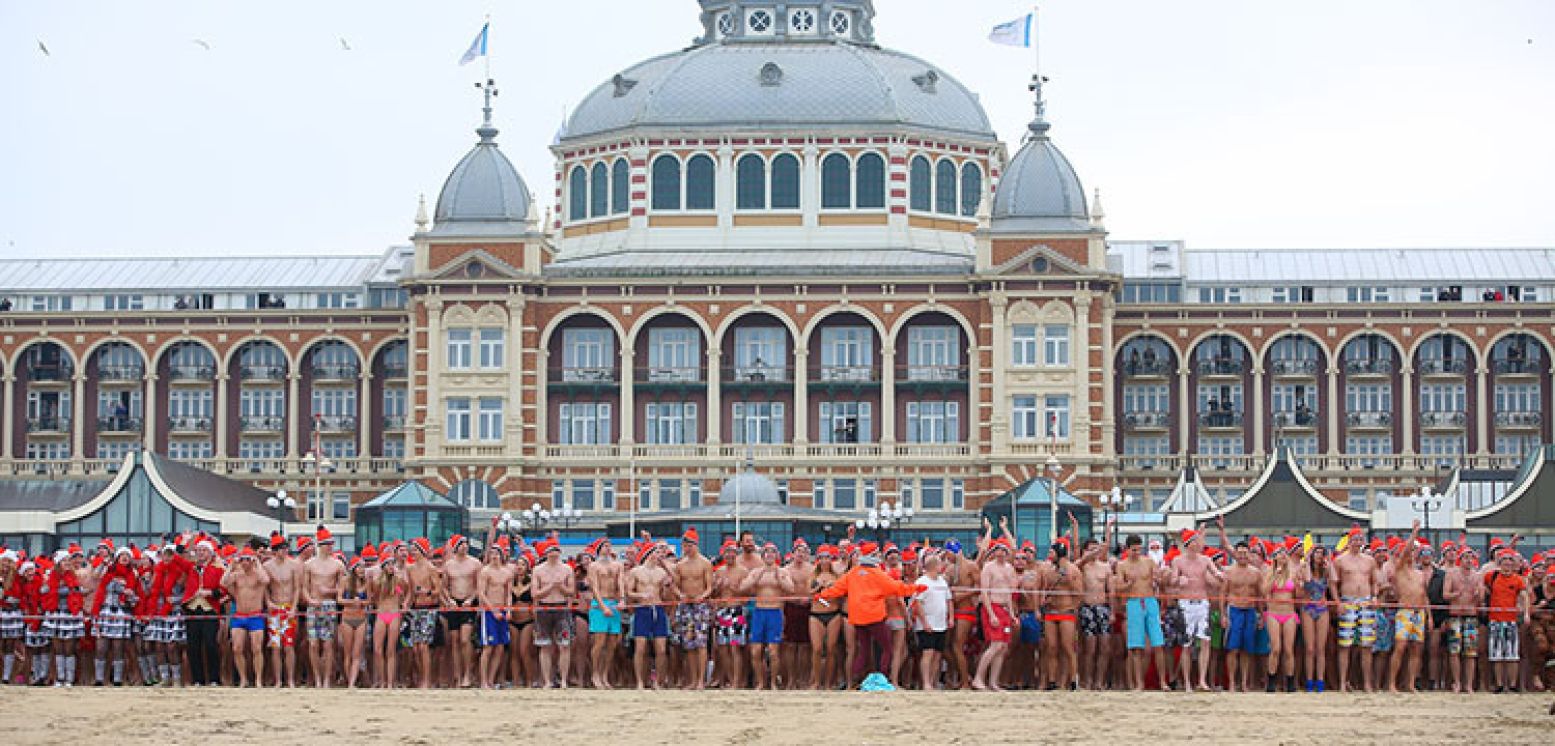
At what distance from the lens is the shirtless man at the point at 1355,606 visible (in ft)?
138

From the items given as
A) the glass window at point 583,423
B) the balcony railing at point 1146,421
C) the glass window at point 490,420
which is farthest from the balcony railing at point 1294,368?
the glass window at point 490,420

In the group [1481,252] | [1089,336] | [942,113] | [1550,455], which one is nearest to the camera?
[1550,455]

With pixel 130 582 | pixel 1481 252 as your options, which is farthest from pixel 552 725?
pixel 1481 252

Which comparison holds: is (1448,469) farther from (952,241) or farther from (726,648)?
(726,648)

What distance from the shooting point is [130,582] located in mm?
43438

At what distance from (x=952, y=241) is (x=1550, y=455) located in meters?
26.5

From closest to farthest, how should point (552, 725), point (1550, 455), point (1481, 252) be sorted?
point (552, 725) → point (1550, 455) → point (1481, 252)

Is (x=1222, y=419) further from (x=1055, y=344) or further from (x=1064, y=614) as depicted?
(x=1064, y=614)

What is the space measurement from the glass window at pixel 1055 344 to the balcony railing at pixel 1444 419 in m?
15.8

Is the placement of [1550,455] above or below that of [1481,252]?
below

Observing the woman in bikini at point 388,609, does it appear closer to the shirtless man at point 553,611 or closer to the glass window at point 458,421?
the shirtless man at point 553,611

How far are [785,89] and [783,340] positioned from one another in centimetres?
965

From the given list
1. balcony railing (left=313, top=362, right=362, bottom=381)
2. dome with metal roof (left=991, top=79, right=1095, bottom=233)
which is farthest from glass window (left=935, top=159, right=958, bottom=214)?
balcony railing (left=313, top=362, right=362, bottom=381)

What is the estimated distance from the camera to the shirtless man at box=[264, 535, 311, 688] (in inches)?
1679
